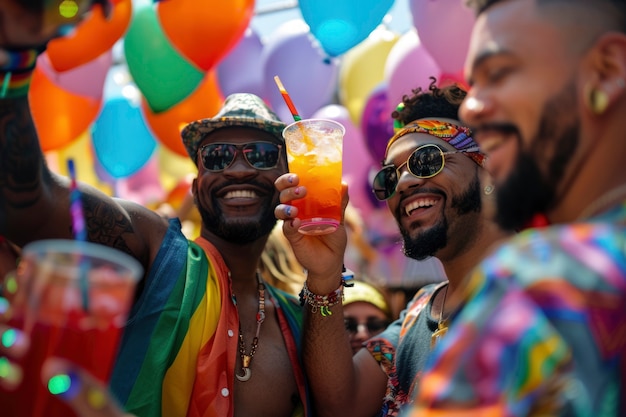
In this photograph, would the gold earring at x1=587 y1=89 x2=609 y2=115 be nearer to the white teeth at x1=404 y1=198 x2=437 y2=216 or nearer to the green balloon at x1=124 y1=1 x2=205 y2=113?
the white teeth at x1=404 y1=198 x2=437 y2=216

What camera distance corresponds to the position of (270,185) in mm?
2951

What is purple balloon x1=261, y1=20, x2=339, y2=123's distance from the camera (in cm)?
498

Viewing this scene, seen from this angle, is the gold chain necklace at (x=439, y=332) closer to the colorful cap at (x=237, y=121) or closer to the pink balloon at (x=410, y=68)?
the colorful cap at (x=237, y=121)

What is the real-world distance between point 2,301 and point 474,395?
0.96 meters

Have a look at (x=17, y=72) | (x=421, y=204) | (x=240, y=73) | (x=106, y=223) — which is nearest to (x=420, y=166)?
(x=421, y=204)

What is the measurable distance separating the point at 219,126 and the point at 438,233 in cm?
109

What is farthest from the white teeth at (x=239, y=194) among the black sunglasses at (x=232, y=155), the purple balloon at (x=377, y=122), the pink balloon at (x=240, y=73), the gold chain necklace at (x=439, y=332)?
the pink balloon at (x=240, y=73)

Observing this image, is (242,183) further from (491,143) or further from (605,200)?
(605,200)

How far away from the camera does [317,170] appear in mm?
2279

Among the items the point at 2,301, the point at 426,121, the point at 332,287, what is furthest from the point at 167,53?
the point at 2,301

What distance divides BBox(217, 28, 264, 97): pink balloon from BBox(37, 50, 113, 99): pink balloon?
36.9 inches

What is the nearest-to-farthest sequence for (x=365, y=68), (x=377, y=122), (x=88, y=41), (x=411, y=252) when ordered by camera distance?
(x=411, y=252) < (x=88, y=41) < (x=377, y=122) < (x=365, y=68)

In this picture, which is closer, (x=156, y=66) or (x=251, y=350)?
(x=251, y=350)

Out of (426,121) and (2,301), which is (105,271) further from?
(426,121)
